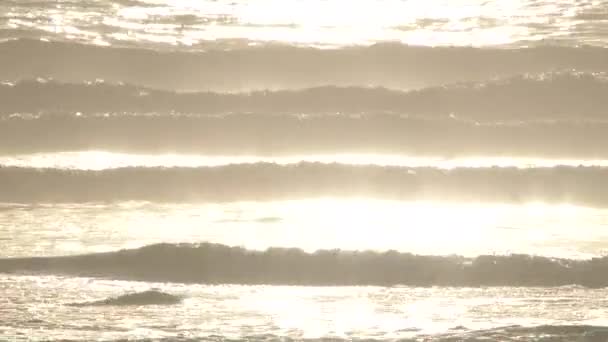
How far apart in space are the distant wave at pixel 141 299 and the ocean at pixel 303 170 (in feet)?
0.10

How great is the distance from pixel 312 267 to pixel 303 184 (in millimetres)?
6168

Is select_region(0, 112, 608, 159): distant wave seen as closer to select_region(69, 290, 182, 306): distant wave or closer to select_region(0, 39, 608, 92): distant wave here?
select_region(0, 39, 608, 92): distant wave

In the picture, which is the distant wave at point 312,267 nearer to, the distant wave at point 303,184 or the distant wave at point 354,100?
the distant wave at point 303,184

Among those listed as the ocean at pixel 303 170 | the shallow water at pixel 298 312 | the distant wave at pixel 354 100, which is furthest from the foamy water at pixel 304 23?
the shallow water at pixel 298 312

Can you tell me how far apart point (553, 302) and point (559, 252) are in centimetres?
230

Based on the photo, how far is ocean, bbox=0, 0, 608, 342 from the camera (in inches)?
392

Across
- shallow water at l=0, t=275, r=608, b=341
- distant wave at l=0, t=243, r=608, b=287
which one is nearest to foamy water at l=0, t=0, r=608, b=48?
distant wave at l=0, t=243, r=608, b=287

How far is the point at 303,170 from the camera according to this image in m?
18.5

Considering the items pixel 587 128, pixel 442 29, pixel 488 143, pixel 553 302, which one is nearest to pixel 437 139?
pixel 488 143

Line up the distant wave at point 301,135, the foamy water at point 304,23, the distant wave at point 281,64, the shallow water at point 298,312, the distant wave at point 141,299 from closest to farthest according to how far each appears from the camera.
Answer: the shallow water at point 298,312
the distant wave at point 141,299
the distant wave at point 301,135
the distant wave at point 281,64
the foamy water at point 304,23

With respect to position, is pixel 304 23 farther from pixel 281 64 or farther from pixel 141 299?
pixel 141 299

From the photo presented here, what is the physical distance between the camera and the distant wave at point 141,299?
984 centimetres

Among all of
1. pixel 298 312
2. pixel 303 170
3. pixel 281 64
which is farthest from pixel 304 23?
pixel 298 312

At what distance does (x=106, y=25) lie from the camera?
29.2 m
